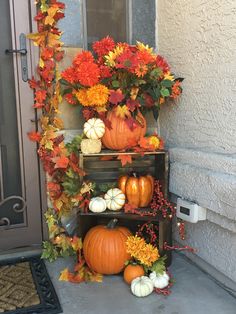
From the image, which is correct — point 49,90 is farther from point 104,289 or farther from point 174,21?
point 104,289

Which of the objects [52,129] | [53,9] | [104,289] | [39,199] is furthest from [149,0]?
[104,289]

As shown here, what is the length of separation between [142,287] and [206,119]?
109cm

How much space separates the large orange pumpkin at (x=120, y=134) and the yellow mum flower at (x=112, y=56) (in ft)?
0.99

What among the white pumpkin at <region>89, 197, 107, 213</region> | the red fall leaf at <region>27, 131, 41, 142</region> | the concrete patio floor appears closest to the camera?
the concrete patio floor

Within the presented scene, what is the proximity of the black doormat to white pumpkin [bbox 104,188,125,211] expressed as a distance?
0.60 metres

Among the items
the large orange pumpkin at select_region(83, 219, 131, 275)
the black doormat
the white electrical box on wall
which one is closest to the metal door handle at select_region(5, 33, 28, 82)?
the large orange pumpkin at select_region(83, 219, 131, 275)

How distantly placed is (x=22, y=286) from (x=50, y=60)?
1.47m

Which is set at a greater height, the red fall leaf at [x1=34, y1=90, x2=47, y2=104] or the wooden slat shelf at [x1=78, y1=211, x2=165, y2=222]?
the red fall leaf at [x1=34, y1=90, x2=47, y2=104]

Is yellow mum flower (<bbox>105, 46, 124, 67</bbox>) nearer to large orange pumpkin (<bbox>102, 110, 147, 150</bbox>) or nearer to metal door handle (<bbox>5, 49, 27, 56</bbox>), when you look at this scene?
large orange pumpkin (<bbox>102, 110, 147, 150</bbox>)

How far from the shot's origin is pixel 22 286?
1992 millimetres

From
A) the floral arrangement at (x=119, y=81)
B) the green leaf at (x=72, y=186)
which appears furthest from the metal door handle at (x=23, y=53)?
the green leaf at (x=72, y=186)

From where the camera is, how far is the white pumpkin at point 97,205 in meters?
2.10

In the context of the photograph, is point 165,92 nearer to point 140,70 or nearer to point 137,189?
point 140,70

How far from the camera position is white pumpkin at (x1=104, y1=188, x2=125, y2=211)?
6.99 ft
